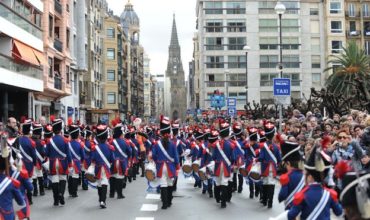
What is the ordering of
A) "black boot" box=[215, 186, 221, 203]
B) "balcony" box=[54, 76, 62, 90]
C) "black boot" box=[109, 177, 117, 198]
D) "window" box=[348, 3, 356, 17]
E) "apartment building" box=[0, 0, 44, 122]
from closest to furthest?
1. "black boot" box=[215, 186, 221, 203]
2. "black boot" box=[109, 177, 117, 198]
3. "apartment building" box=[0, 0, 44, 122]
4. "balcony" box=[54, 76, 62, 90]
5. "window" box=[348, 3, 356, 17]

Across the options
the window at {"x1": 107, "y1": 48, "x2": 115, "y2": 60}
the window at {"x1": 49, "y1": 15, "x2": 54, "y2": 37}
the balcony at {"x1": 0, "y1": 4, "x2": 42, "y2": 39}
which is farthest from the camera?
the window at {"x1": 107, "y1": 48, "x2": 115, "y2": 60}

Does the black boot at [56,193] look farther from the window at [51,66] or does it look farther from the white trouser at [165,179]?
the window at [51,66]

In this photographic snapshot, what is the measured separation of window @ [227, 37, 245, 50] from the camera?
86.6 metres

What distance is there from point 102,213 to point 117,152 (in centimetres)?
314

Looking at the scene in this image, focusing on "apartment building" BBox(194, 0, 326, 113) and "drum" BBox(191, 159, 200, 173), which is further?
"apartment building" BBox(194, 0, 326, 113)

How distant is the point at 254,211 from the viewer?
1374 cm

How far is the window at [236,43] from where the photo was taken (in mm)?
86625

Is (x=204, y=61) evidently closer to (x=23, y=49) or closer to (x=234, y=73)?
(x=234, y=73)

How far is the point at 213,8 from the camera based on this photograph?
8644 centimetres

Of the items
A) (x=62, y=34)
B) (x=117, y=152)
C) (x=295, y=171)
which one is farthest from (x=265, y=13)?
(x=295, y=171)

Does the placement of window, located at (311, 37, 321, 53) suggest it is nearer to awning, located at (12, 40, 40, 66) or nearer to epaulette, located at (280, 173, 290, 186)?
awning, located at (12, 40, 40, 66)

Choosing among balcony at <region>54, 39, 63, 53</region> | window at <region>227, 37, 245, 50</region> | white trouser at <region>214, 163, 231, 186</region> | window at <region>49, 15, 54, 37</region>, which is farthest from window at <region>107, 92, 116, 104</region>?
white trouser at <region>214, 163, 231, 186</region>

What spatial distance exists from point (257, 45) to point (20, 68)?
5791 cm

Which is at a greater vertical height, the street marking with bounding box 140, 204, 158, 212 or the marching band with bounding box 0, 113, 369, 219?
the marching band with bounding box 0, 113, 369, 219
